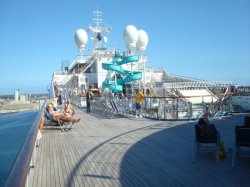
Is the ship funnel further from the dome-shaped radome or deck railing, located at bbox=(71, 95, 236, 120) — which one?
deck railing, located at bbox=(71, 95, 236, 120)

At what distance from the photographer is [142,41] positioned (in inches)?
1604

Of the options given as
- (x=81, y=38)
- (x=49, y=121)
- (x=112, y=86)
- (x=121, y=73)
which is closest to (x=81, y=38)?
A: (x=81, y=38)

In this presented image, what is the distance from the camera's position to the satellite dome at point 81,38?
4246cm

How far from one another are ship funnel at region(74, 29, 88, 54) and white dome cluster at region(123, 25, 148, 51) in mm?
7167

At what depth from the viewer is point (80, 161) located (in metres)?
6.08

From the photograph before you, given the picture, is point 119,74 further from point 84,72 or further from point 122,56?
point 84,72

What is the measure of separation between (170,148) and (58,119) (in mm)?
4814

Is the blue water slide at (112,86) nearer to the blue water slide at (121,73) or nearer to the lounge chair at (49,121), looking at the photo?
the blue water slide at (121,73)

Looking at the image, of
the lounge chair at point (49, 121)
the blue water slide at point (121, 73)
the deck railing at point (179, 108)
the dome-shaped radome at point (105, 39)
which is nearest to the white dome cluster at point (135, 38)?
the blue water slide at point (121, 73)

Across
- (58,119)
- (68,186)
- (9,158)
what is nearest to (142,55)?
(9,158)

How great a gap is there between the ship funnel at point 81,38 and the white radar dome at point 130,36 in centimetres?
717

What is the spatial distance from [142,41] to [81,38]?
335 inches

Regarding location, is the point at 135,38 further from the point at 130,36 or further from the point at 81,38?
the point at 81,38

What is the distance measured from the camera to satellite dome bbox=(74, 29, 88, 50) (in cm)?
4246
